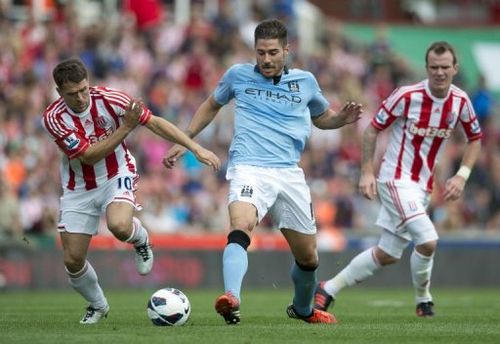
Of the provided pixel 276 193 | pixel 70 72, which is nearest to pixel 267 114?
pixel 276 193

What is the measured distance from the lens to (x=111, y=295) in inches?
714

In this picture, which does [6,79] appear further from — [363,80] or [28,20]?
[363,80]

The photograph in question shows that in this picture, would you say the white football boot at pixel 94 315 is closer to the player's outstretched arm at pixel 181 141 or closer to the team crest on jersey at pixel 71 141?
the team crest on jersey at pixel 71 141

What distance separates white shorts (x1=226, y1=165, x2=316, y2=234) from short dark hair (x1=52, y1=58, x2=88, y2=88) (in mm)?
1448

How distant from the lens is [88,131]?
11.3 m

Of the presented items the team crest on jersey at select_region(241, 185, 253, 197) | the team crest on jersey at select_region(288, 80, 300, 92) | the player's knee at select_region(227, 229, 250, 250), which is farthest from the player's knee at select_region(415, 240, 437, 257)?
the player's knee at select_region(227, 229, 250, 250)

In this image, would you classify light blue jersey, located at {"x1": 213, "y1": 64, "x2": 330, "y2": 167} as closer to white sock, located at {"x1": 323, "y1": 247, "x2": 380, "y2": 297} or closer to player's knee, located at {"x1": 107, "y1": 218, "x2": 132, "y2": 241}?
player's knee, located at {"x1": 107, "y1": 218, "x2": 132, "y2": 241}

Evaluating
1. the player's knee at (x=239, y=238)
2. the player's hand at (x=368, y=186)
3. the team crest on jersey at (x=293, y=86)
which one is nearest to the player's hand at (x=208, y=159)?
the player's knee at (x=239, y=238)

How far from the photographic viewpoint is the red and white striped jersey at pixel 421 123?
41.9ft

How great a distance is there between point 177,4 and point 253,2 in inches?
78.3

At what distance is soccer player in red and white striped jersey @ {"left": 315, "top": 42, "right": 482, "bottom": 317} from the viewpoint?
41.5 feet

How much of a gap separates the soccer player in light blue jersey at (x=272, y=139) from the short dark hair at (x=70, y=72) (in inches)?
38.8

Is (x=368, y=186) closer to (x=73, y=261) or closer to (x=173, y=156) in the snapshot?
(x=173, y=156)

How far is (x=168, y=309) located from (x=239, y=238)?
2.79 feet
